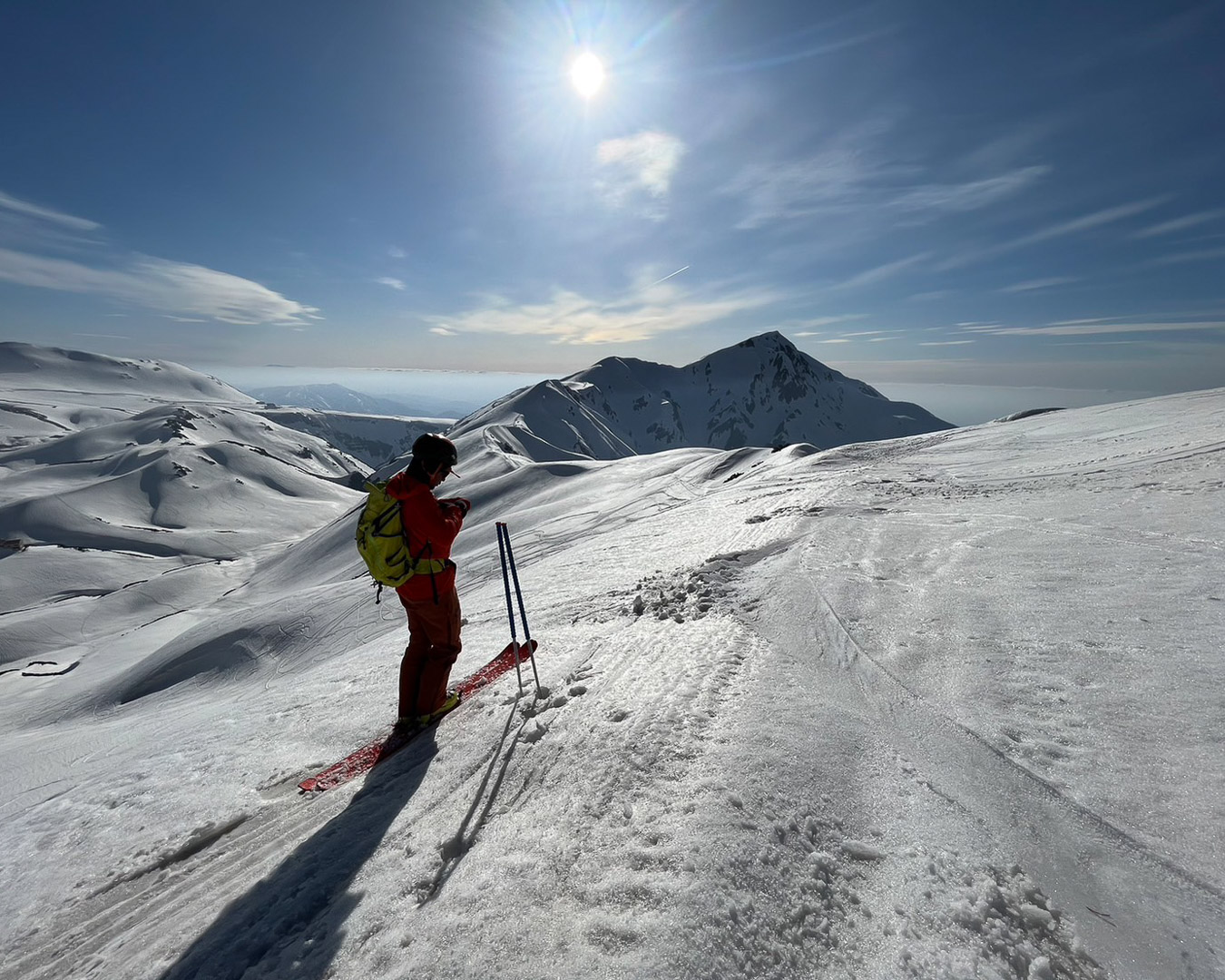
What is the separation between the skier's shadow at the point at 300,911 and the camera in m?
2.79

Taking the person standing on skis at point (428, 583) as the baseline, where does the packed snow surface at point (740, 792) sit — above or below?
below

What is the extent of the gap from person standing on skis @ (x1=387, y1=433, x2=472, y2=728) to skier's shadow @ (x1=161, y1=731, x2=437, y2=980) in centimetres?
115

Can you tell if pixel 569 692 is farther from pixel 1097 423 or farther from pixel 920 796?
pixel 1097 423

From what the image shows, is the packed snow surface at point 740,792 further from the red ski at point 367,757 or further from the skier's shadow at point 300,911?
the red ski at point 367,757

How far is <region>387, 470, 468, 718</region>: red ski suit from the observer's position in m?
4.68

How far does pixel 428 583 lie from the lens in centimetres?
489

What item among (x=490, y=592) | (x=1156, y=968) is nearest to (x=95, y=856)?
(x=1156, y=968)

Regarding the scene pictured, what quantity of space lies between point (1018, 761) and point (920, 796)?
0.89 m

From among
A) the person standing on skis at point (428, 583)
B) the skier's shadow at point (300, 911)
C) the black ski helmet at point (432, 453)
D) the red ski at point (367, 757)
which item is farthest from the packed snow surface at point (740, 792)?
the black ski helmet at point (432, 453)

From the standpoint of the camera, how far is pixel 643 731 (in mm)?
4012

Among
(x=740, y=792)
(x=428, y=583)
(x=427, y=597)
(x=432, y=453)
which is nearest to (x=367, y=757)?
(x=427, y=597)

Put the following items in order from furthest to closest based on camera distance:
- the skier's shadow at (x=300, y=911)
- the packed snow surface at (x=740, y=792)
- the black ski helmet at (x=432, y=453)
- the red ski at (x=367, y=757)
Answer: the black ski helmet at (x=432, y=453) → the red ski at (x=367, y=757) → the skier's shadow at (x=300, y=911) → the packed snow surface at (x=740, y=792)

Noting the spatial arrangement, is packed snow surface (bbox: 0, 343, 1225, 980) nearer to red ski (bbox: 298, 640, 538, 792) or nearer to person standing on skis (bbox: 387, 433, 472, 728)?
red ski (bbox: 298, 640, 538, 792)

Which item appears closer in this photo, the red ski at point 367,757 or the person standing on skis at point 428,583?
the red ski at point 367,757
